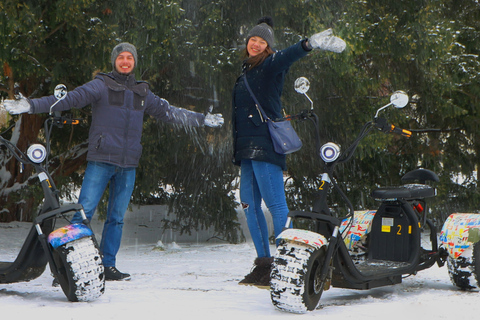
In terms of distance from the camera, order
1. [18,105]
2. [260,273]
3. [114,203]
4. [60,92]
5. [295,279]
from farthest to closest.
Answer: [114,203] < [260,273] < [60,92] < [18,105] < [295,279]

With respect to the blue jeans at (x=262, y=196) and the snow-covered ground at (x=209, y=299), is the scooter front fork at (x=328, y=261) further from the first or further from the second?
the blue jeans at (x=262, y=196)

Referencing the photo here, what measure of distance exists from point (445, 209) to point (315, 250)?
5957mm

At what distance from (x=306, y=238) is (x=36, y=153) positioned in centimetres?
181

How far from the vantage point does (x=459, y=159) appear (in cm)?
897

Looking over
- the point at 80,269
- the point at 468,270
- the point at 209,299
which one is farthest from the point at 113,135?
the point at 468,270

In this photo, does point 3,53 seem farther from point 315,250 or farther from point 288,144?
point 315,250

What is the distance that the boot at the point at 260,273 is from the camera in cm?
417

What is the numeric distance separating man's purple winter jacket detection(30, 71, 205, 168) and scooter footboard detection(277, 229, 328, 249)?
1.64m

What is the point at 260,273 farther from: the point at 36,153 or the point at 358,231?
the point at 36,153

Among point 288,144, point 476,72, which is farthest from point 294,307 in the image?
point 476,72

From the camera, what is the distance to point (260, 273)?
4238 mm

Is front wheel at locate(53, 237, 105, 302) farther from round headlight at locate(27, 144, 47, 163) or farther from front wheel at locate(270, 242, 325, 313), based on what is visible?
front wheel at locate(270, 242, 325, 313)

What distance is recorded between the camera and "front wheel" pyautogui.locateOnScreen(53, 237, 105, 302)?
11.0 feet

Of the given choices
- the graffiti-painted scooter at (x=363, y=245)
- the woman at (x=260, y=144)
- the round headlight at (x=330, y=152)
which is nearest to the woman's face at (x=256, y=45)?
the woman at (x=260, y=144)
